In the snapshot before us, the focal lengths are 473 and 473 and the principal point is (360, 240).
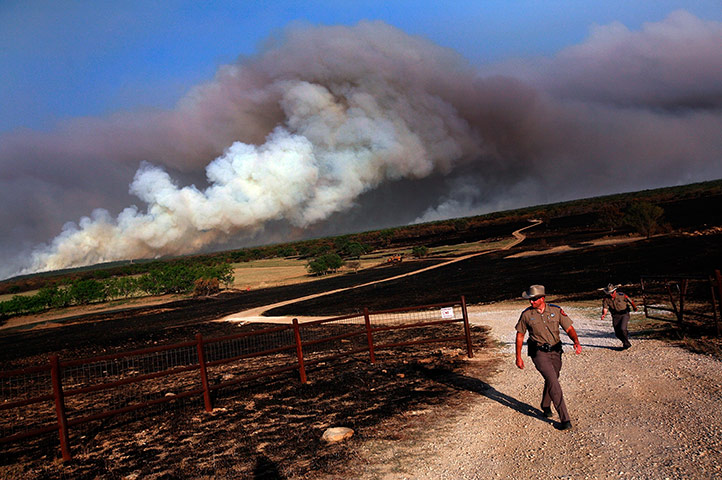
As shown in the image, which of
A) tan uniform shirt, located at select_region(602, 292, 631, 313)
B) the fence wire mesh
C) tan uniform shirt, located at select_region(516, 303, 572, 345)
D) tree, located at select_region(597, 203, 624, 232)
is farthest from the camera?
tree, located at select_region(597, 203, 624, 232)

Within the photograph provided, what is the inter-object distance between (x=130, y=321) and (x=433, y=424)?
44.1 meters

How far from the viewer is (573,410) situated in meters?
7.83

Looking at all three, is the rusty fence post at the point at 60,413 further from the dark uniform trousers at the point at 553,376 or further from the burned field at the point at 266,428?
the dark uniform trousers at the point at 553,376

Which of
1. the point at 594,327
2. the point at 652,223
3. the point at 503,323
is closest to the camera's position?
the point at 594,327

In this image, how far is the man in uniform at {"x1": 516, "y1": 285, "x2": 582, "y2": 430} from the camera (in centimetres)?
712

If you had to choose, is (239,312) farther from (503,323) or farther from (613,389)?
(613,389)

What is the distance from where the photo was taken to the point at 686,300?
17.8m

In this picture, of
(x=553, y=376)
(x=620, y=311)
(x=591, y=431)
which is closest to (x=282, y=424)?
(x=553, y=376)

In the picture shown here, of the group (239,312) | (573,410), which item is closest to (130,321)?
(239,312)

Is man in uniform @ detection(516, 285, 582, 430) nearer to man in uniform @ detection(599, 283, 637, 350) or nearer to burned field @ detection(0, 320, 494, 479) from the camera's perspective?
burned field @ detection(0, 320, 494, 479)

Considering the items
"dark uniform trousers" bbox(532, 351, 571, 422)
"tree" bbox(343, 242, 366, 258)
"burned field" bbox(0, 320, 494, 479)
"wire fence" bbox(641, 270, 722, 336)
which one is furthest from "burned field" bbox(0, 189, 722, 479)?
"tree" bbox(343, 242, 366, 258)

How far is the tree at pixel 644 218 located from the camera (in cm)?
5245

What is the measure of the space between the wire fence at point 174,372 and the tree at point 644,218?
3847 cm

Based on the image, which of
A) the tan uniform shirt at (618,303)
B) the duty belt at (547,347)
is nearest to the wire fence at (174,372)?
the tan uniform shirt at (618,303)
